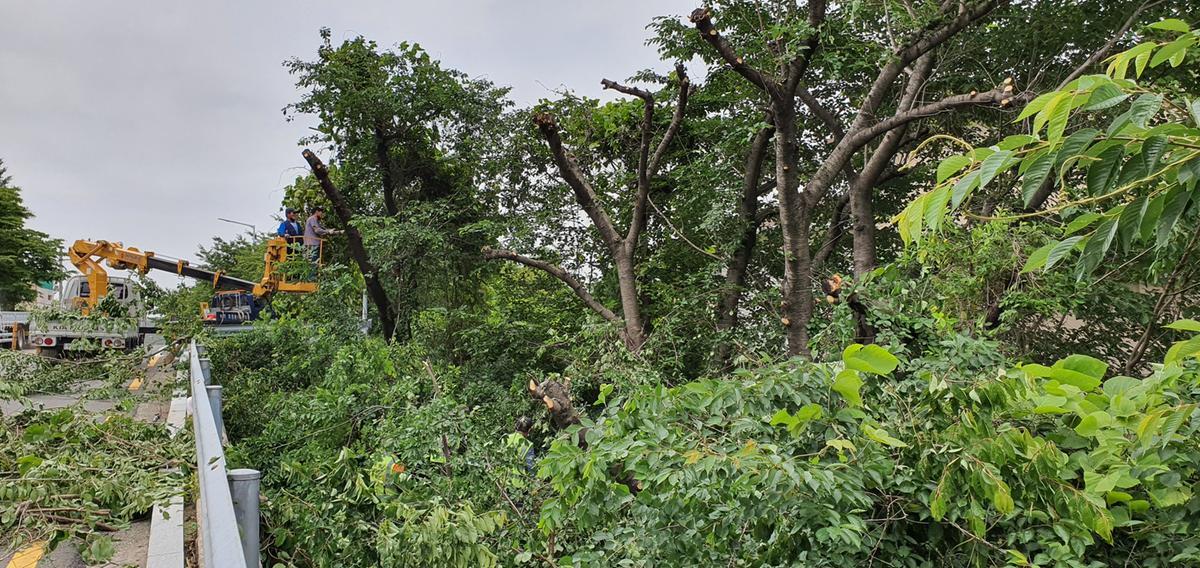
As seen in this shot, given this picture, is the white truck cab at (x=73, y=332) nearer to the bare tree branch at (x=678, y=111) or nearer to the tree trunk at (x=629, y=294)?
the tree trunk at (x=629, y=294)

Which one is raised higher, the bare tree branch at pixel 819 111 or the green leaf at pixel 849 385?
the bare tree branch at pixel 819 111

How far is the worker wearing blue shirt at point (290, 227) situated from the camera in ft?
48.9

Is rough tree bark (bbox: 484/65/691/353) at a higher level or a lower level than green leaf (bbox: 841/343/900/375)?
higher

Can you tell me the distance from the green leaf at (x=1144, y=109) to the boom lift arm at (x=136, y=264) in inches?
585

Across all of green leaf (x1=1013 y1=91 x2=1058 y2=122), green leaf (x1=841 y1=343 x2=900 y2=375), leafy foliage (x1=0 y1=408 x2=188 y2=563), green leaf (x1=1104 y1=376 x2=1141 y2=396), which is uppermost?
green leaf (x1=1013 y1=91 x2=1058 y2=122)

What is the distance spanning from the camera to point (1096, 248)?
1.65 meters

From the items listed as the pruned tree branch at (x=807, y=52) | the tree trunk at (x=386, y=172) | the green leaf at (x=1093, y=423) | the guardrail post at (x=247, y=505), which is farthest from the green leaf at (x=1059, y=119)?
the tree trunk at (x=386, y=172)

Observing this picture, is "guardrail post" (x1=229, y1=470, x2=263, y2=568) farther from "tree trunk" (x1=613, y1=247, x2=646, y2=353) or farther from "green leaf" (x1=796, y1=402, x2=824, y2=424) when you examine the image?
"tree trunk" (x1=613, y1=247, x2=646, y2=353)

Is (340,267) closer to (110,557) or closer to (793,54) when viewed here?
A: (793,54)

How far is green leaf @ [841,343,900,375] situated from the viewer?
2.79 metres

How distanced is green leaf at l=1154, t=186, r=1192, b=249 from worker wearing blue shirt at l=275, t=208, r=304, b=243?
15.2 metres

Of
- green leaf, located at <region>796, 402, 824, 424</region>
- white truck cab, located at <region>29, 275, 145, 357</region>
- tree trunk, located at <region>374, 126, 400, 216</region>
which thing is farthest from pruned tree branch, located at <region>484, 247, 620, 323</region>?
green leaf, located at <region>796, 402, 824, 424</region>

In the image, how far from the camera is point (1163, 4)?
26.5 feet

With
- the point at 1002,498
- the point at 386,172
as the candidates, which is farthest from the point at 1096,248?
the point at 386,172
